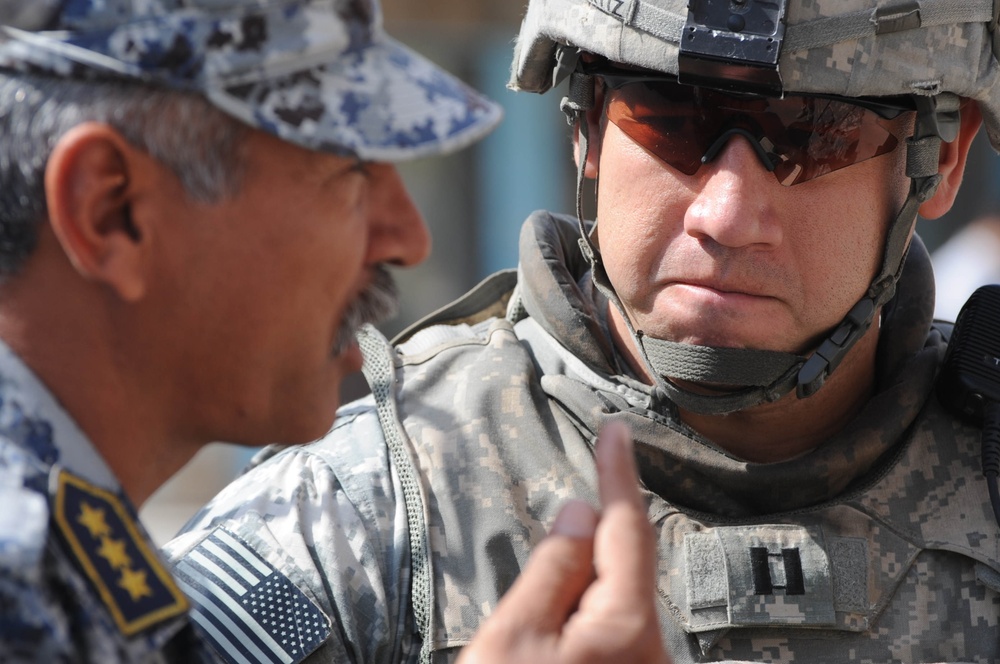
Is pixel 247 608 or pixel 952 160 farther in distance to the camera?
pixel 952 160

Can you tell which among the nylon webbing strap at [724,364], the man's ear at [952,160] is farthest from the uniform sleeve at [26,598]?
the man's ear at [952,160]

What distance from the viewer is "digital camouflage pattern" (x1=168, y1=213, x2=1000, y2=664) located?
240 centimetres

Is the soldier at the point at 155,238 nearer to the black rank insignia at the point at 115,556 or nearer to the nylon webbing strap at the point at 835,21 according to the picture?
the black rank insignia at the point at 115,556

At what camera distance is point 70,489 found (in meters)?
1.48

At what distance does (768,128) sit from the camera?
7.99 ft

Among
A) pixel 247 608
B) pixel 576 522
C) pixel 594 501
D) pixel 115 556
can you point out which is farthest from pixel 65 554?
pixel 594 501

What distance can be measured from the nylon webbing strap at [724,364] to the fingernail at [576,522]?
90cm

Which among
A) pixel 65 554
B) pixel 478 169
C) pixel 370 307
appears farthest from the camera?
pixel 478 169

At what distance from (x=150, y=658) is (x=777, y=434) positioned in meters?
1.58

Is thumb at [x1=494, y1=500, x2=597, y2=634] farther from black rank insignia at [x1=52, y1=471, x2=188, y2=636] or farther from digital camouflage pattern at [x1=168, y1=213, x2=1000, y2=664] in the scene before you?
digital camouflage pattern at [x1=168, y1=213, x2=1000, y2=664]

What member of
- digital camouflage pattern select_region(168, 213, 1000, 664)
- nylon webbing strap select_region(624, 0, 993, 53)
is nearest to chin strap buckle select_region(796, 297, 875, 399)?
digital camouflage pattern select_region(168, 213, 1000, 664)

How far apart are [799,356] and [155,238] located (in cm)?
141

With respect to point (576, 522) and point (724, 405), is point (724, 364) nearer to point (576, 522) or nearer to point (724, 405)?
point (724, 405)

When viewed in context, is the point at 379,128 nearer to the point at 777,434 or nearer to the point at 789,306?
the point at 789,306
